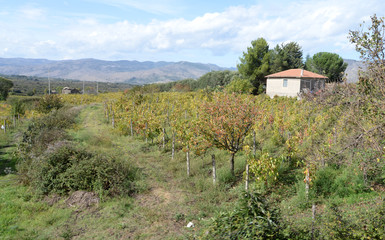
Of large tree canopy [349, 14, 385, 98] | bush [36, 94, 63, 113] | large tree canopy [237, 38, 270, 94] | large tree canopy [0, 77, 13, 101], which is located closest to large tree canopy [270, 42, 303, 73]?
large tree canopy [237, 38, 270, 94]

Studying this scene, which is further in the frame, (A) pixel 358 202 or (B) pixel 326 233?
(A) pixel 358 202

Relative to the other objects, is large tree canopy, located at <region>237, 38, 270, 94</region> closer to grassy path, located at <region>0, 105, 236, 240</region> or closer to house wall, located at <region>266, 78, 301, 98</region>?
house wall, located at <region>266, 78, 301, 98</region>

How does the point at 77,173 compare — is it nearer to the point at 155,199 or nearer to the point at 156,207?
the point at 155,199

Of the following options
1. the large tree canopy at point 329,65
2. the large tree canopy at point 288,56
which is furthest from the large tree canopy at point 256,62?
the large tree canopy at point 329,65

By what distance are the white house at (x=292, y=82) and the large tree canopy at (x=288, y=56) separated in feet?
24.5

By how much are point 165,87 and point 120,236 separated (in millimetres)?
51601

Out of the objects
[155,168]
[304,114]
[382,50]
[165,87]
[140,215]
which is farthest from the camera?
[165,87]

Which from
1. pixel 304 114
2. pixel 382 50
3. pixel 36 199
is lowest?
pixel 36 199

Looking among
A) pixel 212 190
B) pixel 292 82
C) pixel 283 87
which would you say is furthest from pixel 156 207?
pixel 283 87

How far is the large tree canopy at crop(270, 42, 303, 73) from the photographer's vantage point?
3781cm

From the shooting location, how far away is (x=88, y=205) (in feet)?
23.7

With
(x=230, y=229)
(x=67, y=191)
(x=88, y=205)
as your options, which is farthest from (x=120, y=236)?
(x=67, y=191)

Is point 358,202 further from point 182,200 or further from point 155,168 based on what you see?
point 155,168

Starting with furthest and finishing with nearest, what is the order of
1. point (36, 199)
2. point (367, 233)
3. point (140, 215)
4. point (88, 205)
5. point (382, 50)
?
point (36, 199)
point (88, 205)
point (140, 215)
point (382, 50)
point (367, 233)
